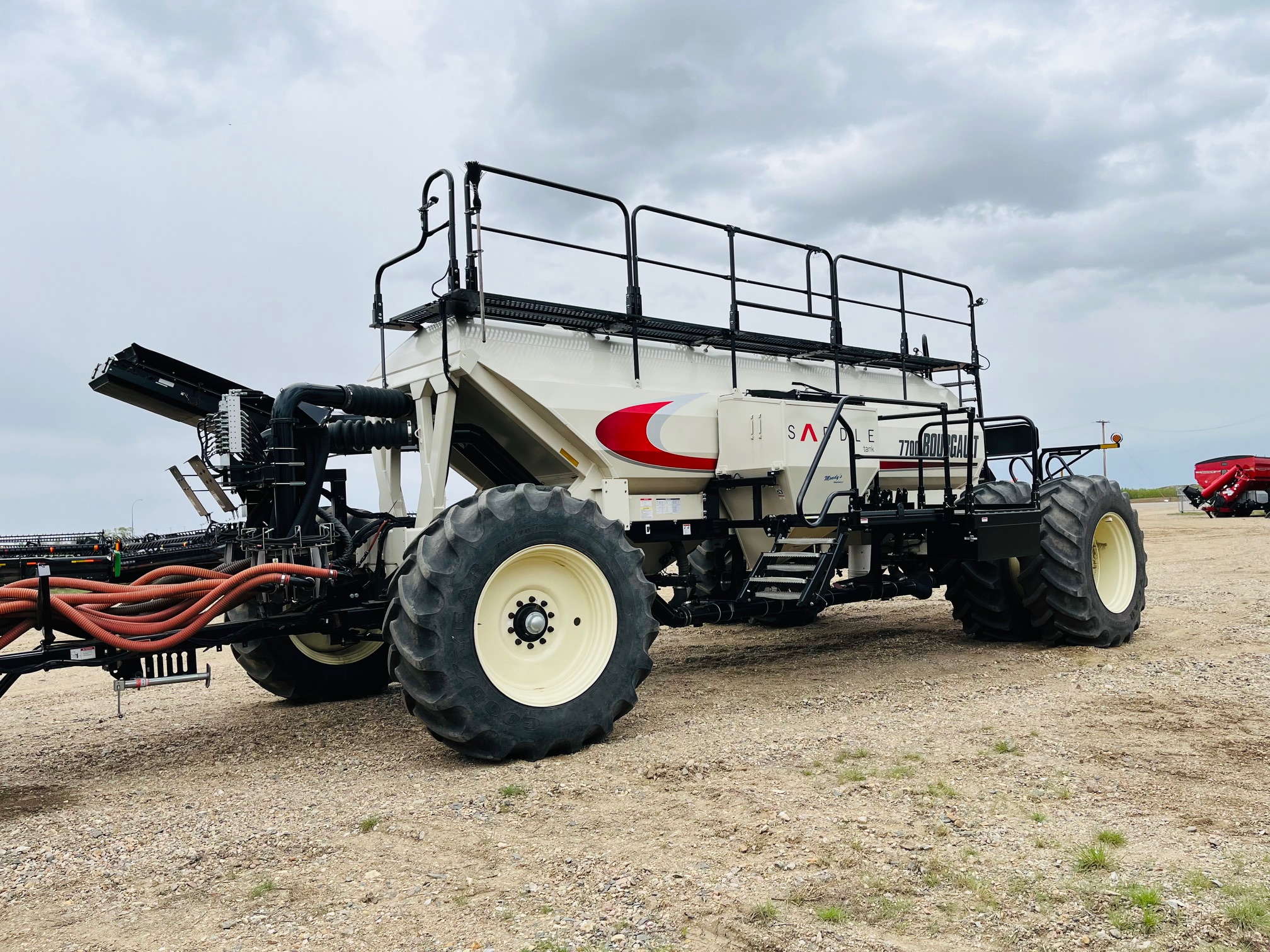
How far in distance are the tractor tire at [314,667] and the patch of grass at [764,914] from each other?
471 cm

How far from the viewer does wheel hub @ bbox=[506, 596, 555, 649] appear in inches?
230

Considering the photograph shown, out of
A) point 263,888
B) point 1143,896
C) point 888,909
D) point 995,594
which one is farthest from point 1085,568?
point 263,888

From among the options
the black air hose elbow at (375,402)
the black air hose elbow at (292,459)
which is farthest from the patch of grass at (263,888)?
the black air hose elbow at (375,402)

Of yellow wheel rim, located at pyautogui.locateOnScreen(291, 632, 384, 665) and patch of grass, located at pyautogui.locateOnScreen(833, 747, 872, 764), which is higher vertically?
yellow wheel rim, located at pyautogui.locateOnScreen(291, 632, 384, 665)

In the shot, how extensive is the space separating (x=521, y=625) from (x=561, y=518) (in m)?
0.67

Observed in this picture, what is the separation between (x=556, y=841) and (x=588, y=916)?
0.78 metres

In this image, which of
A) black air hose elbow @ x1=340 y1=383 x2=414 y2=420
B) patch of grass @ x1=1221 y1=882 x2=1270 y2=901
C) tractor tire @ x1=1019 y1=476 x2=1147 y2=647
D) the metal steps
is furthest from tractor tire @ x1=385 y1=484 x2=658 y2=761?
tractor tire @ x1=1019 y1=476 x2=1147 y2=647

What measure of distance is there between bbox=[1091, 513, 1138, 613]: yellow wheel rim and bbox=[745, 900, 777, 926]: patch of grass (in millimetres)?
7197

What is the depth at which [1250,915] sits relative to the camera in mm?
3371

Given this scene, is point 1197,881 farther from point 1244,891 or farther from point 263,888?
point 263,888

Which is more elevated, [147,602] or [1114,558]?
[147,602]

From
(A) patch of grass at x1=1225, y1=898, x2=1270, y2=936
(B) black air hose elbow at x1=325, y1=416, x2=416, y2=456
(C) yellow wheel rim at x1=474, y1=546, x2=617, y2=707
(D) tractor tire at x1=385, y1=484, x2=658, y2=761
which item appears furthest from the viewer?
(B) black air hose elbow at x1=325, y1=416, x2=416, y2=456

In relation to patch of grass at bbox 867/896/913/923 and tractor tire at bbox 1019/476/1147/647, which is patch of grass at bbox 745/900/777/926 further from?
tractor tire at bbox 1019/476/1147/647

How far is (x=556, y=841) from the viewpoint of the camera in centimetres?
430
